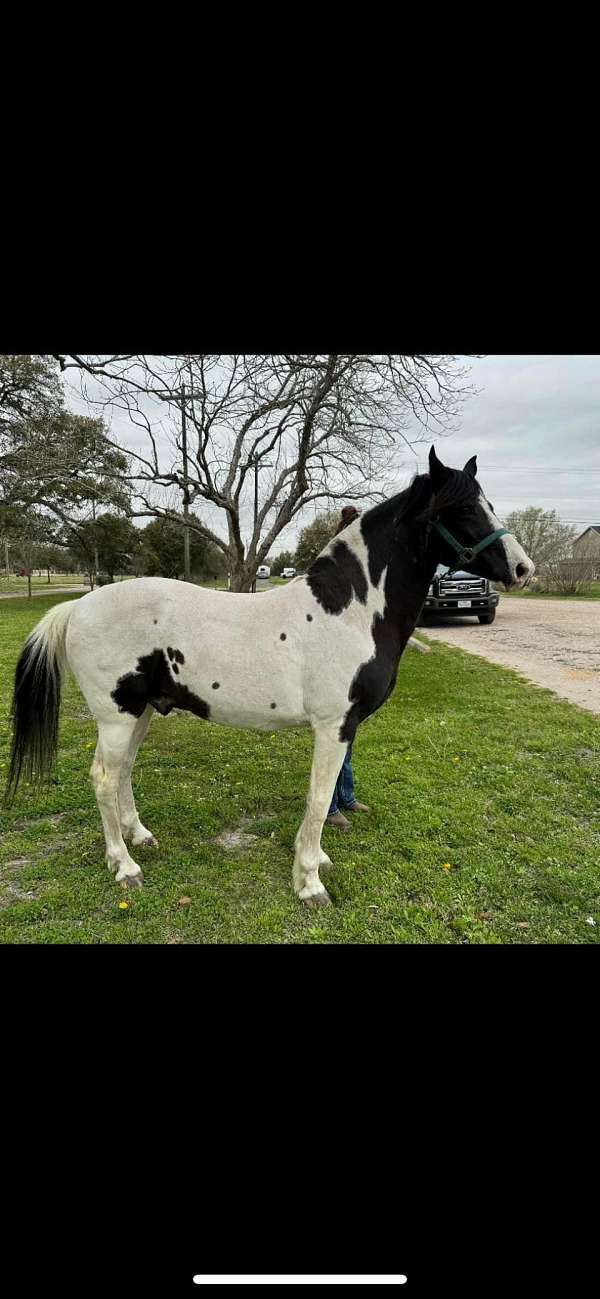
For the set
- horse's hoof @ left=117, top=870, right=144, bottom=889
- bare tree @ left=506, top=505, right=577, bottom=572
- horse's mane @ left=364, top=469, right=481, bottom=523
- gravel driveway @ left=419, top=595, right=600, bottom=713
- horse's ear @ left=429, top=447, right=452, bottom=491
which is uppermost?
bare tree @ left=506, top=505, right=577, bottom=572

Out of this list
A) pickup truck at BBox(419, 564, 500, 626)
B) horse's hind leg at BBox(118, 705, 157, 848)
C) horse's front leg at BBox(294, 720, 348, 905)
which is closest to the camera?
horse's front leg at BBox(294, 720, 348, 905)

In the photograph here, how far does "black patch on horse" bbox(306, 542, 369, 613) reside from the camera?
2.18 m

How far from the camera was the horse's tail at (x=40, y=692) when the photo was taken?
239 centimetres

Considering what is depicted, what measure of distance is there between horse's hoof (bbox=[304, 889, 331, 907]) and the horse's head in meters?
1.59

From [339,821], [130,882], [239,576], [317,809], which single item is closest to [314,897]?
[317,809]

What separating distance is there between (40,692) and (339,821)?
1.79 m

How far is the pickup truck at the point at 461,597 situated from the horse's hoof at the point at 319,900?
329 inches

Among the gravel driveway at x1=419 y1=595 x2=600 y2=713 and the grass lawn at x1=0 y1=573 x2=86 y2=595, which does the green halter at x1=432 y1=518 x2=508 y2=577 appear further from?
the grass lawn at x1=0 y1=573 x2=86 y2=595

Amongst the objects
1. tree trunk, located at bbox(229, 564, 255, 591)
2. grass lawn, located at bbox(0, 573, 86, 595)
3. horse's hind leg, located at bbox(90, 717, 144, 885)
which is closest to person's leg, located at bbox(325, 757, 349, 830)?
horse's hind leg, located at bbox(90, 717, 144, 885)

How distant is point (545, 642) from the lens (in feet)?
31.3

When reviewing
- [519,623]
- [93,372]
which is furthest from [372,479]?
[519,623]

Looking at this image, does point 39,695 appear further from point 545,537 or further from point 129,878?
point 545,537

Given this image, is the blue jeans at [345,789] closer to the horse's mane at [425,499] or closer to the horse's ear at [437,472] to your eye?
the horse's mane at [425,499]
